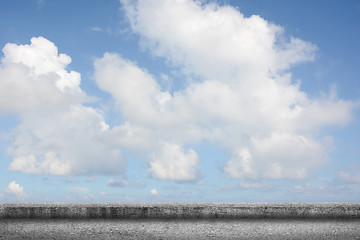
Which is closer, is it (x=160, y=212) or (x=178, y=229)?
(x=178, y=229)

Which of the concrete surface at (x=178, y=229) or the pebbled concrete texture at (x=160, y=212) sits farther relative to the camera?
the pebbled concrete texture at (x=160, y=212)

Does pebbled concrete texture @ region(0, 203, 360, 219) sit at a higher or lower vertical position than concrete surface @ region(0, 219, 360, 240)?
higher

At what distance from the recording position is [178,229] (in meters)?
4.41

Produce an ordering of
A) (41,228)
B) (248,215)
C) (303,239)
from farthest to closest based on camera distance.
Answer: (248,215) < (41,228) < (303,239)

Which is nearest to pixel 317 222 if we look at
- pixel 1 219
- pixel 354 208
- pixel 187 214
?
pixel 354 208

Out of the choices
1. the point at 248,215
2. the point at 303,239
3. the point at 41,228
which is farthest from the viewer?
the point at 248,215

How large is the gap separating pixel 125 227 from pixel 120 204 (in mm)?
525

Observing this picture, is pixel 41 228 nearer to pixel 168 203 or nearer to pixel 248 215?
pixel 168 203

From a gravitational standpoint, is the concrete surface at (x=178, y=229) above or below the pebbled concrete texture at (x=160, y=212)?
below

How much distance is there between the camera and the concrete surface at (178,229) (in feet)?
13.9

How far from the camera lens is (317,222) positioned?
472cm

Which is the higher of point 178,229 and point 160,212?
point 160,212

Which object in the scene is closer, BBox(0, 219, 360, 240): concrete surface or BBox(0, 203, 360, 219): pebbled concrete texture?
BBox(0, 219, 360, 240): concrete surface

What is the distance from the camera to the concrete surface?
4.23 meters
